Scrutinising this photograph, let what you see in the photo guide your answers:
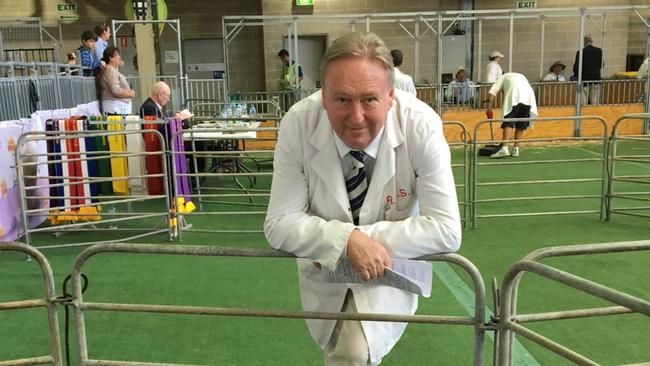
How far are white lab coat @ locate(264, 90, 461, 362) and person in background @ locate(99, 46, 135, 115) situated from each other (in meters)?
8.05

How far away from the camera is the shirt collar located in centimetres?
227

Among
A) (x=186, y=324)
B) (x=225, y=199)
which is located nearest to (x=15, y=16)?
(x=225, y=199)

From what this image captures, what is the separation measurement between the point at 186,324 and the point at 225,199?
444cm

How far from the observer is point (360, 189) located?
2373mm

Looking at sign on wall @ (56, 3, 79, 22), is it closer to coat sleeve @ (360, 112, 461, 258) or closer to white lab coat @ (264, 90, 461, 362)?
white lab coat @ (264, 90, 461, 362)

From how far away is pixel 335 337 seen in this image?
248 cm

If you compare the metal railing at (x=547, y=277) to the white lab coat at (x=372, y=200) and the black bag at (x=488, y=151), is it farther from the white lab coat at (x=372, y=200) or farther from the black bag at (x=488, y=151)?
the black bag at (x=488, y=151)

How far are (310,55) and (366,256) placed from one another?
1833 centimetres

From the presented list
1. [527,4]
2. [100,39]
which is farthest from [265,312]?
[527,4]

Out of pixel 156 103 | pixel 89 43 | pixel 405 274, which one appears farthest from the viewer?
pixel 89 43

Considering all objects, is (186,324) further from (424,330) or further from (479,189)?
(479,189)

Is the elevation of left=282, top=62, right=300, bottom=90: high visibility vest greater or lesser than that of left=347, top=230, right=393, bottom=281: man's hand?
greater

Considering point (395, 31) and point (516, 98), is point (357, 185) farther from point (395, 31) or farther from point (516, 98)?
point (395, 31)

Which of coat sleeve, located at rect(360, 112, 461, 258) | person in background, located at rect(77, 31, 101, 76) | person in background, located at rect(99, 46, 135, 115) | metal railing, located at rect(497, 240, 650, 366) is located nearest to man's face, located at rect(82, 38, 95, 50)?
person in background, located at rect(77, 31, 101, 76)
